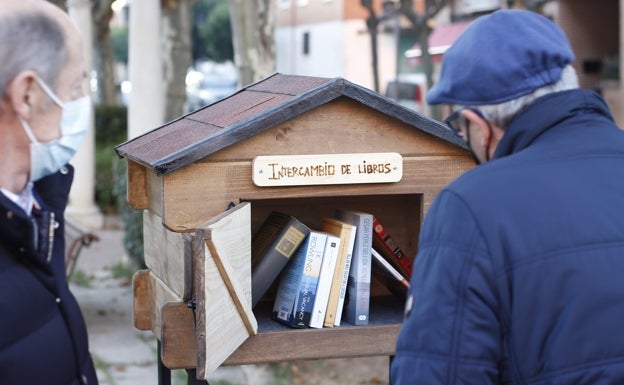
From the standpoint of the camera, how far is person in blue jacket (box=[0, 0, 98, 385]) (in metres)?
2.09

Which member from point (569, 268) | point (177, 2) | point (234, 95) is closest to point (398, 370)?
point (569, 268)

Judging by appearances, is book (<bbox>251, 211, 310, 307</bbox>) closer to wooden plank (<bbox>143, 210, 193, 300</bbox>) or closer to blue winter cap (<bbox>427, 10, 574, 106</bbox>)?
wooden plank (<bbox>143, 210, 193, 300</bbox>)

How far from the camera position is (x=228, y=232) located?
2701 mm

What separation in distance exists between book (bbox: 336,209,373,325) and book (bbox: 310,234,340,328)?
8 cm

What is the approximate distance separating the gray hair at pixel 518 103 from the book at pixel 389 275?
1.16m

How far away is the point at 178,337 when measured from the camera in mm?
2838

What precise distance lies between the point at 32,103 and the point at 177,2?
1177 centimetres

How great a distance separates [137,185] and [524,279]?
160 cm

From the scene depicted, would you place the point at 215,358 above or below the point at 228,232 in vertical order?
below

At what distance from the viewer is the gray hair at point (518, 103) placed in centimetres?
200

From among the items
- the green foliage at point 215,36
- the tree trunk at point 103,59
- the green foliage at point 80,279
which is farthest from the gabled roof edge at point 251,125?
the green foliage at point 215,36

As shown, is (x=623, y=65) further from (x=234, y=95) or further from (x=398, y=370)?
(x=398, y=370)

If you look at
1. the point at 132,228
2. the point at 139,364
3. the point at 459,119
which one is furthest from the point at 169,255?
the point at 132,228

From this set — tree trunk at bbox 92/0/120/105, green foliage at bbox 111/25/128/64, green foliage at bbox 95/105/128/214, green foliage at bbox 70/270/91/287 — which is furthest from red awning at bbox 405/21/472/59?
green foliage at bbox 111/25/128/64
